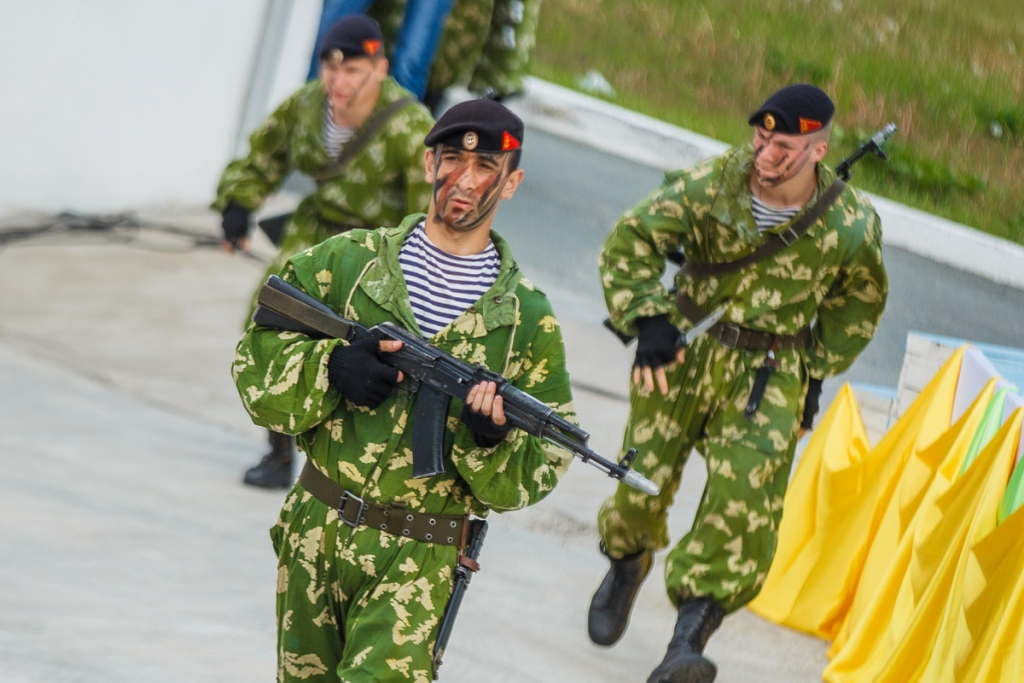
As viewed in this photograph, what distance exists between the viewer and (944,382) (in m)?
5.68

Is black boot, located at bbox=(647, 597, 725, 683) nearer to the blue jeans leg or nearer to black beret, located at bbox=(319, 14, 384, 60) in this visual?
black beret, located at bbox=(319, 14, 384, 60)

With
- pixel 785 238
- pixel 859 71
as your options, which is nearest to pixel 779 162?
pixel 785 238

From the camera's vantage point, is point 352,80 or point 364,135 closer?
point 352,80

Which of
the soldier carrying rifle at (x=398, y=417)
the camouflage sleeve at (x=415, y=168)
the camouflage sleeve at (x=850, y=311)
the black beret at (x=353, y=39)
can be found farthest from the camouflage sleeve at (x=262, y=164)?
the soldier carrying rifle at (x=398, y=417)

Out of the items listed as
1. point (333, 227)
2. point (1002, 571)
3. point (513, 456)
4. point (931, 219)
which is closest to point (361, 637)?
point (513, 456)

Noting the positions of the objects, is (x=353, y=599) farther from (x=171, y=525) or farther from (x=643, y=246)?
(x=171, y=525)

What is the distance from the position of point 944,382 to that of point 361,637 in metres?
3.20

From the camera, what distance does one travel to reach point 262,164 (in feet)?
20.5

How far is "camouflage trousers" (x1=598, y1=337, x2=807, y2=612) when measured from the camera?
4.94 meters

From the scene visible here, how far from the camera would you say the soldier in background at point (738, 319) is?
16.2ft

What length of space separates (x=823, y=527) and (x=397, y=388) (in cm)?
316

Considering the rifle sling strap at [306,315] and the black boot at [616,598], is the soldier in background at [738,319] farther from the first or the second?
the rifle sling strap at [306,315]

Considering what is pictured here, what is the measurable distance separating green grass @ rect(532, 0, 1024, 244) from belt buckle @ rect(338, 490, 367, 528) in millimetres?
6942

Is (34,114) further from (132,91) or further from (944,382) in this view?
(944,382)
